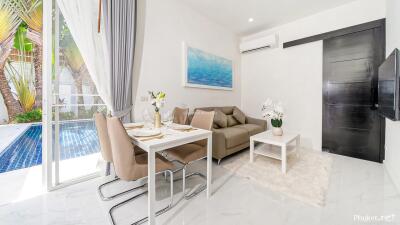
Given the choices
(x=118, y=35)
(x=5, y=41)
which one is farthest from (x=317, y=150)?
(x=5, y=41)

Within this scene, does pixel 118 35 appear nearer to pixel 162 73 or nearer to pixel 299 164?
pixel 162 73

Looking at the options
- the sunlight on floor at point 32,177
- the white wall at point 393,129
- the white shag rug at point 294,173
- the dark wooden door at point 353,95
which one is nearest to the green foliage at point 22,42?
the sunlight on floor at point 32,177

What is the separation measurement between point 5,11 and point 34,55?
59cm

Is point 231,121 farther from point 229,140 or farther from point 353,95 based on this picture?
point 353,95

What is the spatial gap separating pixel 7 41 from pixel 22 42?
17 cm

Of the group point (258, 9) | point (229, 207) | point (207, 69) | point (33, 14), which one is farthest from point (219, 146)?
point (33, 14)

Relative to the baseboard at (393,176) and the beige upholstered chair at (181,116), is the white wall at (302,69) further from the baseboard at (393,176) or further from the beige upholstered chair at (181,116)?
the beige upholstered chair at (181,116)

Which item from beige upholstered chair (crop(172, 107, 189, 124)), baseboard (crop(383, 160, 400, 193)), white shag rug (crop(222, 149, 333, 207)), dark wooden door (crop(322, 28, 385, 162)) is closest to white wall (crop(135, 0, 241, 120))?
beige upholstered chair (crop(172, 107, 189, 124))

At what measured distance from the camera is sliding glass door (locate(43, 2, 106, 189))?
1903 mm

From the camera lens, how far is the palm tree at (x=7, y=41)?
2.07 m

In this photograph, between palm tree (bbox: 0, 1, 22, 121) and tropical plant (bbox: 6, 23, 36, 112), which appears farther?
tropical plant (bbox: 6, 23, 36, 112)

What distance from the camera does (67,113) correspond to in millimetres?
2090

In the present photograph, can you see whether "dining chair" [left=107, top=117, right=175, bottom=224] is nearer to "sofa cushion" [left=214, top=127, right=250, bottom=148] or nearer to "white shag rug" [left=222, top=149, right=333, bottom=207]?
"white shag rug" [left=222, top=149, right=333, bottom=207]

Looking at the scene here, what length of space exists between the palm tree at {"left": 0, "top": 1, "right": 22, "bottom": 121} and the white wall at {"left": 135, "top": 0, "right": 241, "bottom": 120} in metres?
1.66
